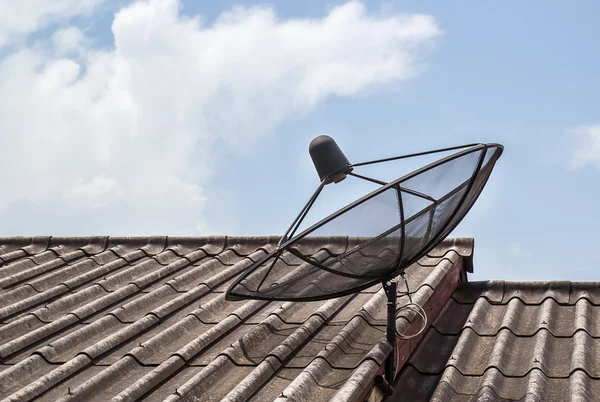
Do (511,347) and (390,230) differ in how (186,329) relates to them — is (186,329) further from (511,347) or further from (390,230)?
(511,347)

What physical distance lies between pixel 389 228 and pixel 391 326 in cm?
68

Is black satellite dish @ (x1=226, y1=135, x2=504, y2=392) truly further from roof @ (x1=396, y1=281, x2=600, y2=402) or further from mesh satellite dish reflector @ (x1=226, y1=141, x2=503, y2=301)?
roof @ (x1=396, y1=281, x2=600, y2=402)

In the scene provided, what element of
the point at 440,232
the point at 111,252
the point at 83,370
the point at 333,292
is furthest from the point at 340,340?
the point at 111,252

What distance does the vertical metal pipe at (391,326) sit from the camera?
4.79 meters

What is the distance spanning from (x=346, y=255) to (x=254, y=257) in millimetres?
3246

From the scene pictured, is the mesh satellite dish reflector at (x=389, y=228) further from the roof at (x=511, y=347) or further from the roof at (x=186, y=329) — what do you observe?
the roof at (x=511, y=347)

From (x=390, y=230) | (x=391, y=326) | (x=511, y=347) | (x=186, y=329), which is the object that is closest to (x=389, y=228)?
(x=390, y=230)

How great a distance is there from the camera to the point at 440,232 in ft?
15.4

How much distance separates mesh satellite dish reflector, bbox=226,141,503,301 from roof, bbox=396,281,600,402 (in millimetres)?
858

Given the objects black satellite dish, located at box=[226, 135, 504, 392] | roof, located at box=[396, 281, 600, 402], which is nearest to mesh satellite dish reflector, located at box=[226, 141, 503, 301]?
black satellite dish, located at box=[226, 135, 504, 392]

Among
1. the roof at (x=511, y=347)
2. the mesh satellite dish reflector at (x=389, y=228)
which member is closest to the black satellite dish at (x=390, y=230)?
the mesh satellite dish reflector at (x=389, y=228)

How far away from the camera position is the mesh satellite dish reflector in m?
4.52

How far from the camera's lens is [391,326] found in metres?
4.86

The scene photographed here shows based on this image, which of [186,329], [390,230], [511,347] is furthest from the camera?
[186,329]
